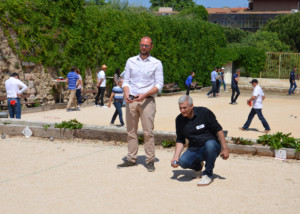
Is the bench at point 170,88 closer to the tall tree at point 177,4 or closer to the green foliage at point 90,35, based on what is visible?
the green foliage at point 90,35

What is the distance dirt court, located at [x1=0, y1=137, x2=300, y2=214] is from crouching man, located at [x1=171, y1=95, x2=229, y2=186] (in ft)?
0.92

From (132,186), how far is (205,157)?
103 centimetres

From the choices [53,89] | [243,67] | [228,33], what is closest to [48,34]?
[53,89]

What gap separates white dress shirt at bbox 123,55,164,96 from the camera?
20.9ft

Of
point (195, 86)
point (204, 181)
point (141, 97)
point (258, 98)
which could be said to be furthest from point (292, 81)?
point (204, 181)

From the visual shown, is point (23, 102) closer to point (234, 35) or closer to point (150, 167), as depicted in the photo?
point (150, 167)

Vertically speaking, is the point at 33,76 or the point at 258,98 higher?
the point at 33,76

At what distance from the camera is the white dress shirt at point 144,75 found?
6.37m

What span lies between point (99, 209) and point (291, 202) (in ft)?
7.31

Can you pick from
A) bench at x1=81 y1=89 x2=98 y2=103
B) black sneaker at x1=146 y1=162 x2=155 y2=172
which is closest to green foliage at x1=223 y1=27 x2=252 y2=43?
bench at x1=81 y1=89 x2=98 y2=103

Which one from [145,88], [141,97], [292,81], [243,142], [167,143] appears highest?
[145,88]

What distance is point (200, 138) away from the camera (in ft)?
18.9

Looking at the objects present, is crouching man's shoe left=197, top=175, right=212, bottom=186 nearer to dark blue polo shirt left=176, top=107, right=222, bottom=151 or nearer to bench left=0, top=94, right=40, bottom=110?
dark blue polo shirt left=176, top=107, right=222, bottom=151

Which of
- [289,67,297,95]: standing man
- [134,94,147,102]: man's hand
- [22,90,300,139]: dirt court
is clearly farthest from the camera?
[289,67,297,95]: standing man
